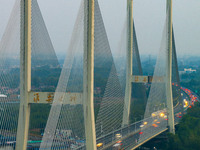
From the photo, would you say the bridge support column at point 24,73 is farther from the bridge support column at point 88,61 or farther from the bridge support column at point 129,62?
the bridge support column at point 129,62

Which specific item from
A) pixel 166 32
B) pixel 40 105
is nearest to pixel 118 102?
pixel 40 105

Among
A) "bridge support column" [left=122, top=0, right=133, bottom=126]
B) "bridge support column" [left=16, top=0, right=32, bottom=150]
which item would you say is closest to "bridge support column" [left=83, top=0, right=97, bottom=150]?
"bridge support column" [left=16, top=0, right=32, bottom=150]

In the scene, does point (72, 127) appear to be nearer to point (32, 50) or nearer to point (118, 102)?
point (32, 50)

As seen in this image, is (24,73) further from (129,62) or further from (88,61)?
(129,62)

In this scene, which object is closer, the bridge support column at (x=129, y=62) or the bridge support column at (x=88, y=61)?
the bridge support column at (x=88, y=61)

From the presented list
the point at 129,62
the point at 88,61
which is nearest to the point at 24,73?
the point at 88,61

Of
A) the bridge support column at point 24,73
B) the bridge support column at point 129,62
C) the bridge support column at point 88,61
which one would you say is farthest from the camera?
the bridge support column at point 129,62

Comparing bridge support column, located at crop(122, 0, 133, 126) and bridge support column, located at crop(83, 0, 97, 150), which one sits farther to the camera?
bridge support column, located at crop(122, 0, 133, 126)

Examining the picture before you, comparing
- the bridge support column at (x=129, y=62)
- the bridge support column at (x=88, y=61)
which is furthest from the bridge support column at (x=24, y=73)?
the bridge support column at (x=129, y=62)

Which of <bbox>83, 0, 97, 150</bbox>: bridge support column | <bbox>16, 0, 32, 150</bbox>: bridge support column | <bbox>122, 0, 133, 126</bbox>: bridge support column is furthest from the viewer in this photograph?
<bbox>122, 0, 133, 126</bbox>: bridge support column

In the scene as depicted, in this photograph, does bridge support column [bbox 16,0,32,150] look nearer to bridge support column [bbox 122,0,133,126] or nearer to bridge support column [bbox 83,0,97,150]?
bridge support column [bbox 83,0,97,150]

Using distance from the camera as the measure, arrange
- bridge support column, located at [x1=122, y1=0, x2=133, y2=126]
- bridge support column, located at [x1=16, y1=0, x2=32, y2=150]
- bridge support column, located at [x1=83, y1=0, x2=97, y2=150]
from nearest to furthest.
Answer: bridge support column, located at [x1=16, y1=0, x2=32, y2=150]
bridge support column, located at [x1=83, y1=0, x2=97, y2=150]
bridge support column, located at [x1=122, y1=0, x2=133, y2=126]
